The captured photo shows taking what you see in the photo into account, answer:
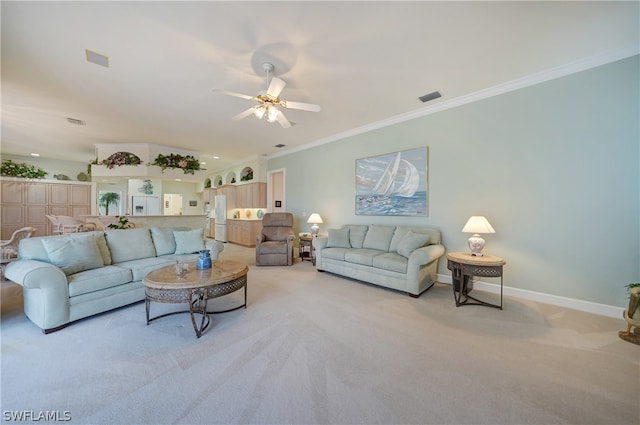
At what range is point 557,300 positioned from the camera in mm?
3010

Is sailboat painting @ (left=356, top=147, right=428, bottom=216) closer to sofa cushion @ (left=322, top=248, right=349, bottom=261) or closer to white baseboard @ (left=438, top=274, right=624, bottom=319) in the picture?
sofa cushion @ (left=322, top=248, right=349, bottom=261)

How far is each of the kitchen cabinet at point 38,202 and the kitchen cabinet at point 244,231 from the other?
167 inches

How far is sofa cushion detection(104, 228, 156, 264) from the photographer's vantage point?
10.7 ft

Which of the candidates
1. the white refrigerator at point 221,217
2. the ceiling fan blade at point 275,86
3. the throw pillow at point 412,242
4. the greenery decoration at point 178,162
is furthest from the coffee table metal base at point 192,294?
the white refrigerator at point 221,217

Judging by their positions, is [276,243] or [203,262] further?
[276,243]

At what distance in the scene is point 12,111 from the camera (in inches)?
165

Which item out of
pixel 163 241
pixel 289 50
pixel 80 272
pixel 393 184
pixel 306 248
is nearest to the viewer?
pixel 289 50

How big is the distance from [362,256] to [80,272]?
3613 mm

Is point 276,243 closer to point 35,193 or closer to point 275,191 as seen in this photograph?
point 275,191

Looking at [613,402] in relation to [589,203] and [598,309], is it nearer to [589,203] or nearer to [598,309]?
[598,309]

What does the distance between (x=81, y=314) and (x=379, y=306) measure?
3.31 metres

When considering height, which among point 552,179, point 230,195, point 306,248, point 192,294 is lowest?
point 306,248

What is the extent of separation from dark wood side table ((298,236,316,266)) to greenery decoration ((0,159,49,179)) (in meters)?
8.05

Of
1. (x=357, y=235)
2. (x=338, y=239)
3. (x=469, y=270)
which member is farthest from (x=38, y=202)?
(x=469, y=270)
